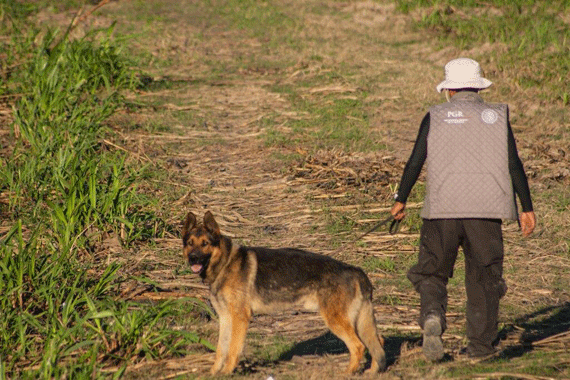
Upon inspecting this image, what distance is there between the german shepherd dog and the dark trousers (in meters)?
0.41

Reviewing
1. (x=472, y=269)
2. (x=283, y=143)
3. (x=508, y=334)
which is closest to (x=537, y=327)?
(x=508, y=334)

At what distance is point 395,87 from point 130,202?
23.1 ft

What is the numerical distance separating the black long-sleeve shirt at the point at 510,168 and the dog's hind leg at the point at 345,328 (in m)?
0.83

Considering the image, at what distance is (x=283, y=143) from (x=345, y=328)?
6626 millimetres

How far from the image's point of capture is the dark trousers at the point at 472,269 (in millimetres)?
5734

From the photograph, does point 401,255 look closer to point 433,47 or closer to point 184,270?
point 184,270

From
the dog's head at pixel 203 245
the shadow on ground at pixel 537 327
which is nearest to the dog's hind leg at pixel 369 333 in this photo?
the shadow on ground at pixel 537 327

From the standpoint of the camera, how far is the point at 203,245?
586cm

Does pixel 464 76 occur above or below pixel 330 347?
above

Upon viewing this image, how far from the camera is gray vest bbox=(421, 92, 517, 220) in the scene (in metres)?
5.66

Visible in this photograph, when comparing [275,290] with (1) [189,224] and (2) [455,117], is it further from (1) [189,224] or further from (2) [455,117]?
(2) [455,117]

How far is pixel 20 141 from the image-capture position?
10.5 metres

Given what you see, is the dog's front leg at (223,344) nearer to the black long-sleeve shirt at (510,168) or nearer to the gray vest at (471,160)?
the black long-sleeve shirt at (510,168)

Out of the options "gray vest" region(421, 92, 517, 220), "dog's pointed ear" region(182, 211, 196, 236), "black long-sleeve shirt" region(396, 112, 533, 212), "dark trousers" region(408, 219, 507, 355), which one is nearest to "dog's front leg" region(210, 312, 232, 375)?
"dog's pointed ear" region(182, 211, 196, 236)
